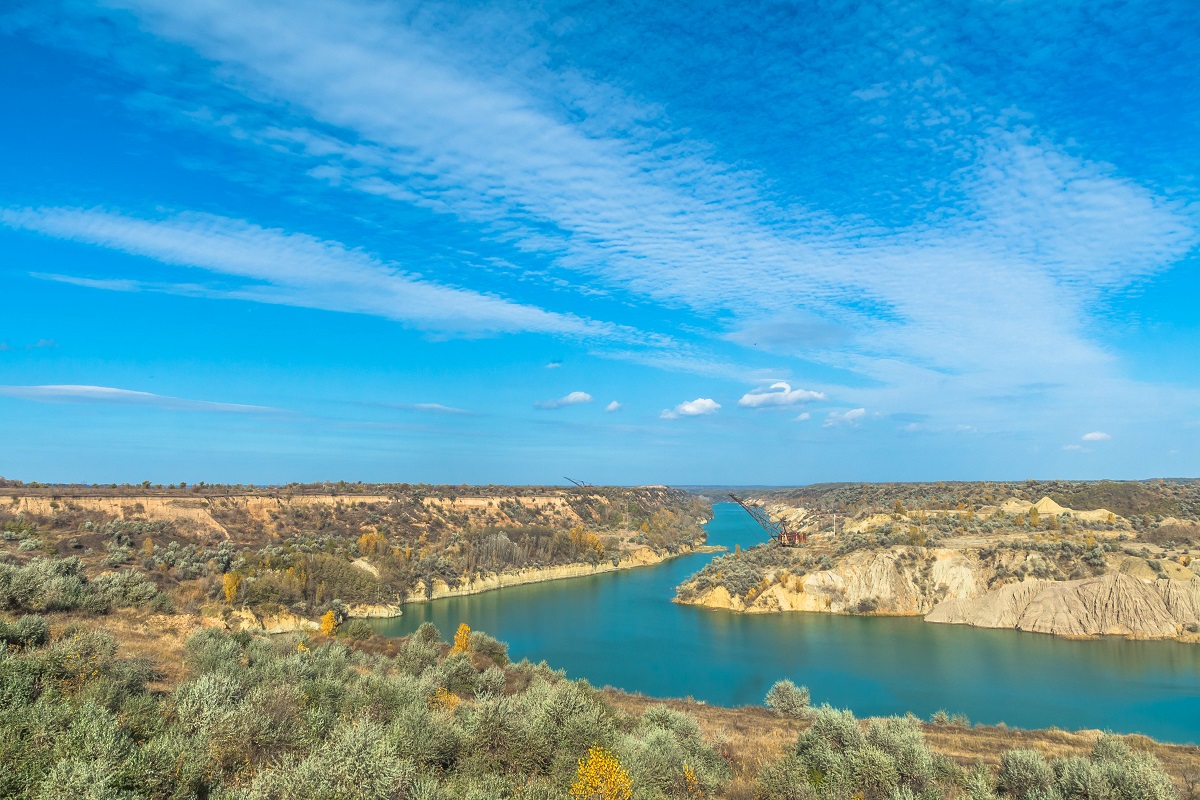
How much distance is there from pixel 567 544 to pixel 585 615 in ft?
86.6

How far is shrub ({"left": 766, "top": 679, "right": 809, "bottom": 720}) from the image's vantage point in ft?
69.3

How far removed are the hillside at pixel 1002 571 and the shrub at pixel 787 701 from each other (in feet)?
78.5

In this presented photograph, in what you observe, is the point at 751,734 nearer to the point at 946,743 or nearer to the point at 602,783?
the point at 946,743

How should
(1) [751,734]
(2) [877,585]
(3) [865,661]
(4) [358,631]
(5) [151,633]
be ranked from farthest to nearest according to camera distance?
(2) [877,585] → (3) [865,661] → (4) [358,631] → (5) [151,633] → (1) [751,734]

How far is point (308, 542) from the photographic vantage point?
51.8m

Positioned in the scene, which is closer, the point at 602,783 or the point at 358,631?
the point at 602,783

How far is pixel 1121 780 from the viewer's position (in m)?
9.07

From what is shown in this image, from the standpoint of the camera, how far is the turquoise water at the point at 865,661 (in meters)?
25.8

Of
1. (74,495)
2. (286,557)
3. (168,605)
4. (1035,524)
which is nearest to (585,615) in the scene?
(286,557)

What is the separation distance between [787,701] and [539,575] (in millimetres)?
45934

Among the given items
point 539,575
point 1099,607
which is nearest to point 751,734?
point 1099,607

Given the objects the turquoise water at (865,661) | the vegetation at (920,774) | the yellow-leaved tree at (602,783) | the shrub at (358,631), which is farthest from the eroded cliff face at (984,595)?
the yellow-leaved tree at (602,783)

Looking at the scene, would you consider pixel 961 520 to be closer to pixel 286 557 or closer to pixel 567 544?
pixel 567 544

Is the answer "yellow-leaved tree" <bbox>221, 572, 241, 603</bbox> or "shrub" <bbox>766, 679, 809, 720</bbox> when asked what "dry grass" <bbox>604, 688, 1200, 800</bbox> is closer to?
"shrub" <bbox>766, 679, 809, 720</bbox>
